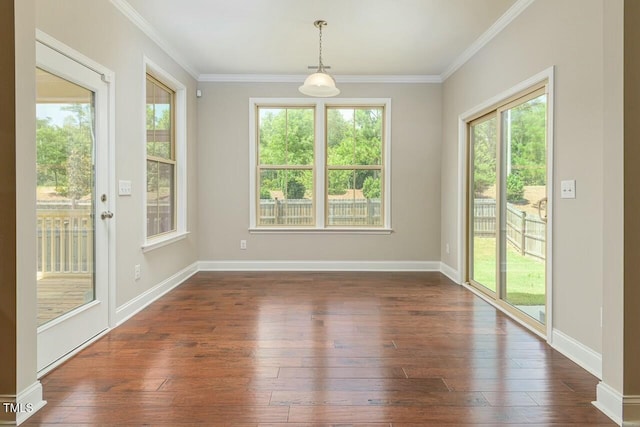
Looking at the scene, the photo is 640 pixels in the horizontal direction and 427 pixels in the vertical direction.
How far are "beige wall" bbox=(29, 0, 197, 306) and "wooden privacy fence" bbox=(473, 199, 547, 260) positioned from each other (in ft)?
11.6

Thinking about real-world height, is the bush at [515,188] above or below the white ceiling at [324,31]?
below

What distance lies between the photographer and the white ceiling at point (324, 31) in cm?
353

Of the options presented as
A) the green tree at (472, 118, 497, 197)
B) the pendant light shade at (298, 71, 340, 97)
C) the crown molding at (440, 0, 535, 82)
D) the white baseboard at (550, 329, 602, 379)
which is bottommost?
the white baseboard at (550, 329, 602, 379)

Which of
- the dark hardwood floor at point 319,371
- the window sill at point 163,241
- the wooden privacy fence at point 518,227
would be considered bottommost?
the dark hardwood floor at point 319,371

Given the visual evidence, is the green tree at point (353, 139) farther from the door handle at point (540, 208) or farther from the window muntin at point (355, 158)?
the door handle at point (540, 208)

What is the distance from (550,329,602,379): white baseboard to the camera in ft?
8.10

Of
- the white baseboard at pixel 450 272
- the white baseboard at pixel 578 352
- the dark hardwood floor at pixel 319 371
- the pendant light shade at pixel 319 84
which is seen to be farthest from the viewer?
the white baseboard at pixel 450 272

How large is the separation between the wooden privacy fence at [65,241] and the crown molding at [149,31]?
70.3 inches

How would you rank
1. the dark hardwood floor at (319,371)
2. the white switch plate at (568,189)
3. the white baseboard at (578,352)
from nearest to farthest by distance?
1. the dark hardwood floor at (319,371)
2. the white baseboard at (578,352)
3. the white switch plate at (568,189)

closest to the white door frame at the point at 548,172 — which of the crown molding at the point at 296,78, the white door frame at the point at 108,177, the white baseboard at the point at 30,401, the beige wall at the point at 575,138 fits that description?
the beige wall at the point at 575,138

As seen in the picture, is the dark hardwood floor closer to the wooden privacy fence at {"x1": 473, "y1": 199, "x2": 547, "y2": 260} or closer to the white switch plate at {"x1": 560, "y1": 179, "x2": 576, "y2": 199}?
the wooden privacy fence at {"x1": 473, "y1": 199, "x2": 547, "y2": 260}

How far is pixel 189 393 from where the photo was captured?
2227 mm

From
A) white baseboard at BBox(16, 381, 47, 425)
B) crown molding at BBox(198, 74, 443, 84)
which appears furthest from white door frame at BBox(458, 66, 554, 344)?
white baseboard at BBox(16, 381, 47, 425)

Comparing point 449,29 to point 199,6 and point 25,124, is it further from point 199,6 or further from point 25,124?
point 25,124
